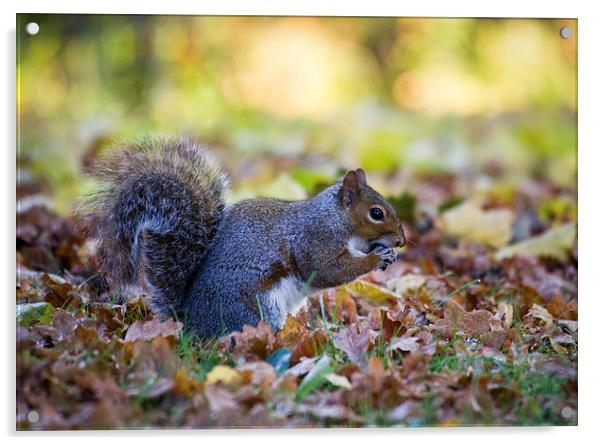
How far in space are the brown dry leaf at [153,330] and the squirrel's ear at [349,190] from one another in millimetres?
723

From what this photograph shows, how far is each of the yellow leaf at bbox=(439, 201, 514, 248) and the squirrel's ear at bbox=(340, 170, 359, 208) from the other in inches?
53.1

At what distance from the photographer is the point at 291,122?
4.91 m

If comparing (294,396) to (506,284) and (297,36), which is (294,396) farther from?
(297,36)

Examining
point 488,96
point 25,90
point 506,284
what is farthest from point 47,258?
point 488,96

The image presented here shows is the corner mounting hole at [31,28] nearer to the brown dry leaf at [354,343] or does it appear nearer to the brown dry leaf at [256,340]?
the brown dry leaf at [256,340]

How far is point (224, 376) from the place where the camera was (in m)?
2.33

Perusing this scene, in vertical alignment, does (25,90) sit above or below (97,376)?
above

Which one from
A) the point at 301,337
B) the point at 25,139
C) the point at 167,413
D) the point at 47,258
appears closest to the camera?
the point at 167,413

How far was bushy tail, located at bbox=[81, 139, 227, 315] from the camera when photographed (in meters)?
2.73

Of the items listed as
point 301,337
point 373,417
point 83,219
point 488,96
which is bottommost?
point 373,417

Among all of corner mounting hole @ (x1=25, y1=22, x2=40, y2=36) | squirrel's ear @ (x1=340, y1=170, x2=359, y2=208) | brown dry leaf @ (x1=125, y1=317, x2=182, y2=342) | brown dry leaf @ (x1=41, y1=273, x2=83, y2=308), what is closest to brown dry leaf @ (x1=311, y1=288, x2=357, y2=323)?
squirrel's ear @ (x1=340, y1=170, x2=359, y2=208)

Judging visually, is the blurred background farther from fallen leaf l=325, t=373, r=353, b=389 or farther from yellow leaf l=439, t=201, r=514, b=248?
fallen leaf l=325, t=373, r=353, b=389

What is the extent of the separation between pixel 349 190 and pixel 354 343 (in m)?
0.60

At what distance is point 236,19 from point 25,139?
893 mm
